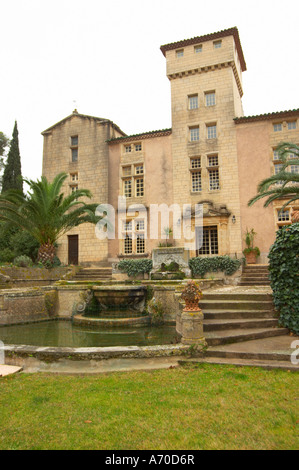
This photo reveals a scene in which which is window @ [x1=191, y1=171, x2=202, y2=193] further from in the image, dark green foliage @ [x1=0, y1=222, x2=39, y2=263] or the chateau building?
dark green foliage @ [x1=0, y1=222, x2=39, y2=263]

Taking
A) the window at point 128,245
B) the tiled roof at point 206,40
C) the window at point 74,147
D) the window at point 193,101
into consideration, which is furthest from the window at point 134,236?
the tiled roof at point 206,40

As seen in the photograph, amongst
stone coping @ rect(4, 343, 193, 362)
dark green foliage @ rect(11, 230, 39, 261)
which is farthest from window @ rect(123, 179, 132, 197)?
stone coping @ rect(4, 343, 193, 362)

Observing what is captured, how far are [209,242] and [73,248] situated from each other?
10575mm

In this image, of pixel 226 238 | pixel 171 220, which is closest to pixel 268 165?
pixel 226 238

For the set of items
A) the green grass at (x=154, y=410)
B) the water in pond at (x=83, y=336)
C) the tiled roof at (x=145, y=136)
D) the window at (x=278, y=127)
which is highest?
the tiled roof at (x=145, y=136)

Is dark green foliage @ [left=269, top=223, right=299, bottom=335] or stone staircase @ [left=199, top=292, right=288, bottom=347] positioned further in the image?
dark green foliage @ [left=269, top=223, right=299, bottom=335]

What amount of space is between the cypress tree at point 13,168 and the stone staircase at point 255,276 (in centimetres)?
2116

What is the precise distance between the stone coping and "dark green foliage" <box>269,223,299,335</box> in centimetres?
253

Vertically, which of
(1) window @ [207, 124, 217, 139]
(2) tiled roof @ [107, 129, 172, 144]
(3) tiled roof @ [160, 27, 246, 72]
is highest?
(3) tiled roof @ [160, 27, 246, 72]

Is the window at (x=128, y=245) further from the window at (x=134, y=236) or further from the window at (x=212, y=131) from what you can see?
the window at (x=212, y=131)

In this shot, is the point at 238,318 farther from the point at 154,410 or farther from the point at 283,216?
the point at 283,216

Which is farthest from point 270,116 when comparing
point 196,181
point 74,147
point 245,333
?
point 245,333

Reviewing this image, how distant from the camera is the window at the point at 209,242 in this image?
65.9 feet

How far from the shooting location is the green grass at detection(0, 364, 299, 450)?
2.97 m
